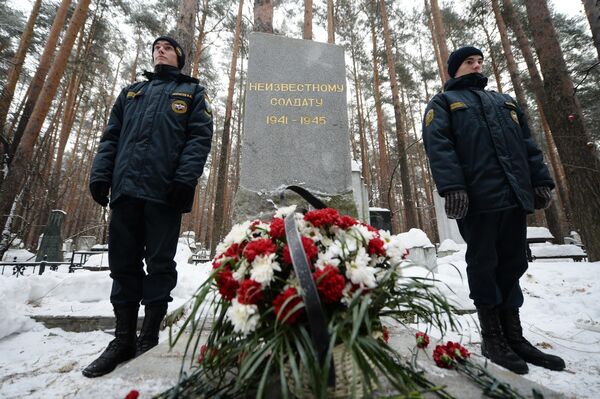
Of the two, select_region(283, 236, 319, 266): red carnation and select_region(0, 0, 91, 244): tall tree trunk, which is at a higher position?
select_region(0, 0, 91, 244): tall tree trunk

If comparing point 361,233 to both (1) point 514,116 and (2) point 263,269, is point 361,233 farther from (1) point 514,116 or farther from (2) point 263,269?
(1) point 514,116

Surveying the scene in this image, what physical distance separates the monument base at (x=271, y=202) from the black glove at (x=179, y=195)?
131 centimetres

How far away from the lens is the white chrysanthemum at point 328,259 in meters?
0.97

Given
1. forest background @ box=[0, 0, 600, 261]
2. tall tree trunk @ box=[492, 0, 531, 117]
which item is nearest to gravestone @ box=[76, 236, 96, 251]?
forest background @ box=[0, 0, 600, 261]

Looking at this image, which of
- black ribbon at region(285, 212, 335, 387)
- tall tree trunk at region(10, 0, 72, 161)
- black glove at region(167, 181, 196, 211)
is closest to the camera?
black ribbon at region(285, 212, 335, 387)

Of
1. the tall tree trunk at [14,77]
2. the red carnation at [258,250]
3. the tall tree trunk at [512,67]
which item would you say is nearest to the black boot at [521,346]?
the red carnation at [258,250]

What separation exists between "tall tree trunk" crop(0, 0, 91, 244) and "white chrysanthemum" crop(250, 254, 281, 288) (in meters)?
6.73

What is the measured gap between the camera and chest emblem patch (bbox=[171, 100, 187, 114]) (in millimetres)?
2051

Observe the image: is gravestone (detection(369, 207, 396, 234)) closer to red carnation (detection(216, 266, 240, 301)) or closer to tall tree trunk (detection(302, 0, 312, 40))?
tall tree trunk (detection(302, 0, 312, 40))

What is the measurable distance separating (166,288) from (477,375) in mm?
1604

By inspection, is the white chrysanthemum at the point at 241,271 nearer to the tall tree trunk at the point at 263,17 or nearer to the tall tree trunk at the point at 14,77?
the tall tree trunk at the point at 263,17

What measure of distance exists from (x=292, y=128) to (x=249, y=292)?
2739 millimetres

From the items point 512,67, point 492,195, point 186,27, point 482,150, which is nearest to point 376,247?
point 492,195

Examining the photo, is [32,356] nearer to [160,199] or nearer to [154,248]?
[154,248]
